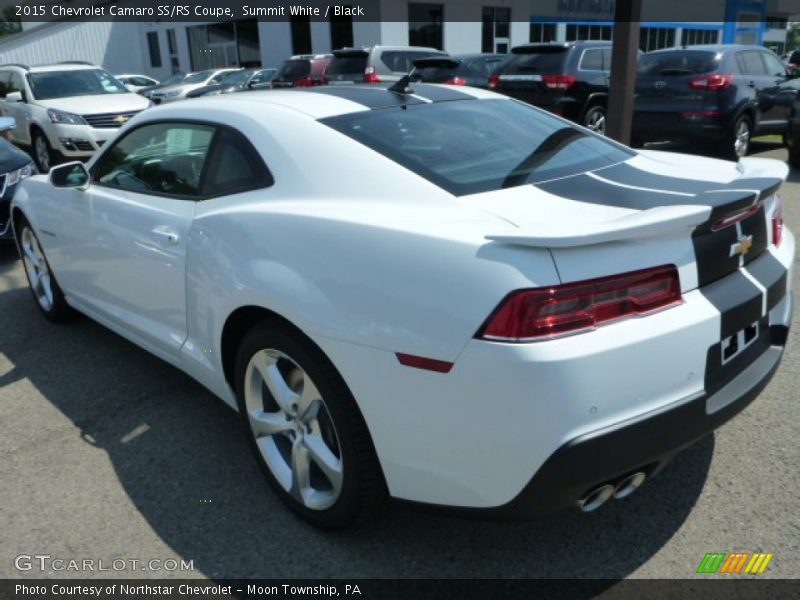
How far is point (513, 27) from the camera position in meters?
31.3

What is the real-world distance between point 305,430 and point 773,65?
1141cm

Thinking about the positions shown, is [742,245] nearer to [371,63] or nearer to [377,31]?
[371,63]

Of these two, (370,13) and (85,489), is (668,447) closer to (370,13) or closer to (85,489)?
(85,489)

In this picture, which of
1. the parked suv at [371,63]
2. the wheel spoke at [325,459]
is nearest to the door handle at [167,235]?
the wheel spoke at [325,459]

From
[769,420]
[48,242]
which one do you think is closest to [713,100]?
[769,420]

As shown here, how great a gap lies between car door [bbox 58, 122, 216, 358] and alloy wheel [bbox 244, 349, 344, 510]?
0.60 meters

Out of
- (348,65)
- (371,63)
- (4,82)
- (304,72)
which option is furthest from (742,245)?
(304,72)

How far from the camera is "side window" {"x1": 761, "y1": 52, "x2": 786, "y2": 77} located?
427 inches

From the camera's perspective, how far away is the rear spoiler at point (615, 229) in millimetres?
1808

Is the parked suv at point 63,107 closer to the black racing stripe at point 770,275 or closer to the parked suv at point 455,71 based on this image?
the parked suv at point 455,71

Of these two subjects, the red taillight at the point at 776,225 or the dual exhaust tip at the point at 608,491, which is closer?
the dual exhaust tip at the point at 608,491

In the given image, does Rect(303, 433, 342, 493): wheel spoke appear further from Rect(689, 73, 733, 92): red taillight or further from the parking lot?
Rect(689, 73, 733, 92): red taillight

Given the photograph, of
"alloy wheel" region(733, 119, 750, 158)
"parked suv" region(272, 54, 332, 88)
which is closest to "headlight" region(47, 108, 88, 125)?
"parked suv" region(272, 54, 332, 88)

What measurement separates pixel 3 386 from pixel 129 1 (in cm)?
4101
